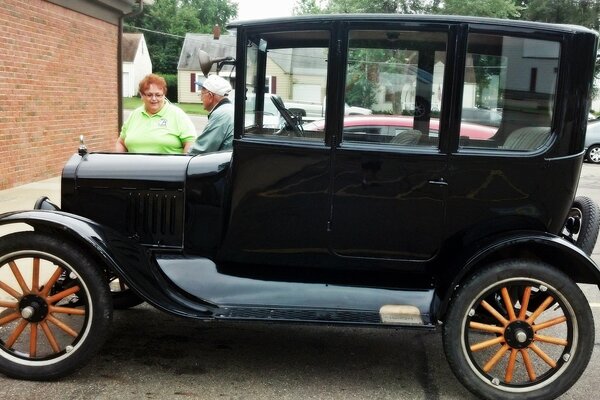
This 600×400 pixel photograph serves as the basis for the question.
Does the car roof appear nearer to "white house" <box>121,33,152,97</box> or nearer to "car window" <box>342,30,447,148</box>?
"car window" <box>342,30,447,148</box>

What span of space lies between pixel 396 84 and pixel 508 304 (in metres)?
1.30

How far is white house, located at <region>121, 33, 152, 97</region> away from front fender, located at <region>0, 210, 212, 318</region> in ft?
162

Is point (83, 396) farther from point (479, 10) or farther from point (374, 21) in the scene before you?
point (479, 10)

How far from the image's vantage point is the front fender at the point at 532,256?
9.67 ft

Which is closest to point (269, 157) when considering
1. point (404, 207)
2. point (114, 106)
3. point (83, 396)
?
point (404, 207)

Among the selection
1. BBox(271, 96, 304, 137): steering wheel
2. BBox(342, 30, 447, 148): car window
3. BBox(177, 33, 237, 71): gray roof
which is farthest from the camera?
BBox(177, 33, 237, 71): gray roof

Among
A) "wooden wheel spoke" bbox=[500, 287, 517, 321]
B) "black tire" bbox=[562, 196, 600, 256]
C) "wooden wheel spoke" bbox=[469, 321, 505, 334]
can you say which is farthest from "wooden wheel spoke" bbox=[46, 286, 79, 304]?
"black tire" bbox=[562, 196, 600, 256]

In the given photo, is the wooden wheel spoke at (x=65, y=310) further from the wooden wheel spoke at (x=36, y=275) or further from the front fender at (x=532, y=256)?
the front fender at (x=532, y=256)

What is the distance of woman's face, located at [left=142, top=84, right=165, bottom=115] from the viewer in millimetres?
4387

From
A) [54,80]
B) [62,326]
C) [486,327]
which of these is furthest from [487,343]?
[54,80]

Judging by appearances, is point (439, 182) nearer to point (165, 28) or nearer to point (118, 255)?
point (118, 255)

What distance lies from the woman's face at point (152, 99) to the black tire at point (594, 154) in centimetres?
1443

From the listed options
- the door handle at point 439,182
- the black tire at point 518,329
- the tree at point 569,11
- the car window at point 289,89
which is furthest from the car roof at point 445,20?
the tree at point 569,11

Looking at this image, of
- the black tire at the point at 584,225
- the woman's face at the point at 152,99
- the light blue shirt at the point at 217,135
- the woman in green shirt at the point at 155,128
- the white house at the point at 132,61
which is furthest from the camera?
the white house at the point at 132,61
